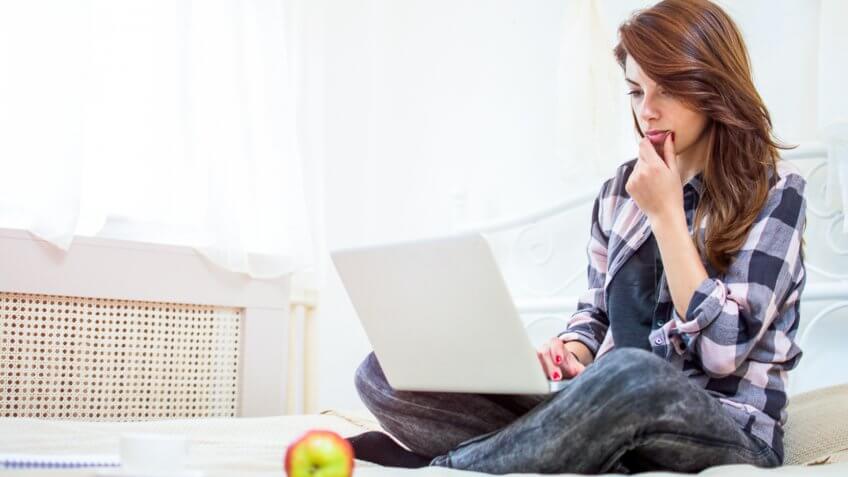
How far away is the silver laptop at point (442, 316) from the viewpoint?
0.97 meters

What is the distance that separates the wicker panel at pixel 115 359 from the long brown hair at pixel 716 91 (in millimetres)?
1391

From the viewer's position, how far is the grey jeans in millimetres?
973

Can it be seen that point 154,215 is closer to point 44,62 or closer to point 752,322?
point 44,62

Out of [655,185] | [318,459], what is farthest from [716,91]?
[318,459]

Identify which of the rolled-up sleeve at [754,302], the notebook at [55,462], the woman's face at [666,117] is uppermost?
the woman's face at [666,117]

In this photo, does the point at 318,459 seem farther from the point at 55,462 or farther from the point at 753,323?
the point at 753,323

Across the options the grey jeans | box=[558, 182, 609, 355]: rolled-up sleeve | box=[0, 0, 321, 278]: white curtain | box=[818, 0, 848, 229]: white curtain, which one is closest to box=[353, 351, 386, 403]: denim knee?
the grey jeans

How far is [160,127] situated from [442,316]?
1.52 metres

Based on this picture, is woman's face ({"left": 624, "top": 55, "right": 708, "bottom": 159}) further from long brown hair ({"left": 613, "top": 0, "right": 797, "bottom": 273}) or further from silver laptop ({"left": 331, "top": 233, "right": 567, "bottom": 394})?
silver laptop ({"left": 331, "top": 233, "right": 567, "bottom": 394})

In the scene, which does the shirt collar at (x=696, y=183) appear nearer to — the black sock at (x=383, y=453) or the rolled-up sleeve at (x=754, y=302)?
the rolled-up sleeve at (x=754, y=302)

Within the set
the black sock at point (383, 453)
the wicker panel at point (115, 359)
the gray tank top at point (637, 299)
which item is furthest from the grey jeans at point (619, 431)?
the wicker panel at point (115, 359)

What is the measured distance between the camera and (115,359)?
2.17 m

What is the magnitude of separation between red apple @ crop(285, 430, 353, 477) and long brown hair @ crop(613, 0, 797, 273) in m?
0.70

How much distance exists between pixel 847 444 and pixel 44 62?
70.7 inches
